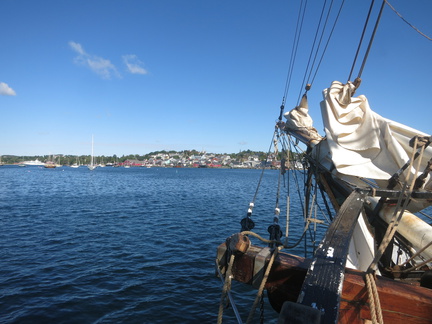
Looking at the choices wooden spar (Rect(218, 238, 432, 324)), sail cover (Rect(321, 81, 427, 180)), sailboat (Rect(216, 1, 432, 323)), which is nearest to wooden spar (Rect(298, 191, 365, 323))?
sailboat (Rect(216, 1, 432, 323))

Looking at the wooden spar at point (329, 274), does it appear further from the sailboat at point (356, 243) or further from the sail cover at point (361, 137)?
the sail cover at point (361, 137)

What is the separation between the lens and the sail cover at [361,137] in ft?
17.3

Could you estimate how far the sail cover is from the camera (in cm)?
528

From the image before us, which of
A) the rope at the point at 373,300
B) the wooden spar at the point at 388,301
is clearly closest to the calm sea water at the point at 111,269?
the wooden spar at the point at 388,301

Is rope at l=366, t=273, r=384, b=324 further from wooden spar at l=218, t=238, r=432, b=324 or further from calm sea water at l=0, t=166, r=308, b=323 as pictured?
calm sea water at l=0, t=166, r=308, b=323

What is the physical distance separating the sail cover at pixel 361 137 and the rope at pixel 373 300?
12.1 ft

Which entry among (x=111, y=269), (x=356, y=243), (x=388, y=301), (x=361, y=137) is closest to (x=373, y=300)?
(x=388, y=301)

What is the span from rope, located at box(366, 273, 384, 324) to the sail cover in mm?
3686

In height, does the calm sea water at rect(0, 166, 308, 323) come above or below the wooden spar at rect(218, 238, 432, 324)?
below

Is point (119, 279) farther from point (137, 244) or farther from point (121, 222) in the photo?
point (121, 222)

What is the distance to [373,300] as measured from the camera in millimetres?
2023

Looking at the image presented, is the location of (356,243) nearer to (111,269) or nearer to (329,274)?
(329,274)

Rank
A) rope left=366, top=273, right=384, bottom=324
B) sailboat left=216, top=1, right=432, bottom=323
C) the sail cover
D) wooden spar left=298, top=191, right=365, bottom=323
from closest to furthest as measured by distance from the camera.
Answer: wooden spar left=298, top=191, right=365, bottom=323, rope left=366, top=273, right=384, bottom=324, sailboat left=216, top=1, right=432, bottom=323, the sail cover

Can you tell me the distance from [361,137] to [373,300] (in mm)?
4551
